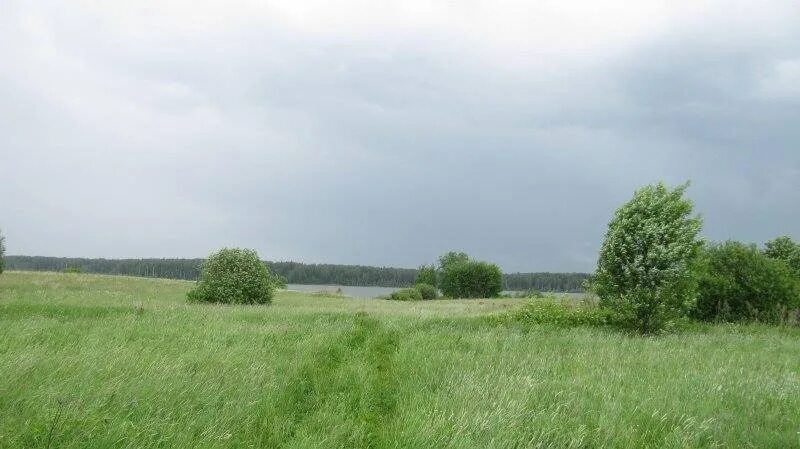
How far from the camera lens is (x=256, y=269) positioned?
3906 cm

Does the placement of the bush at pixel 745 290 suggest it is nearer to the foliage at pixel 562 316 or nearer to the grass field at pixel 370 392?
the foliage at pixel 562 316

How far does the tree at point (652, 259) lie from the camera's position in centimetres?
2033

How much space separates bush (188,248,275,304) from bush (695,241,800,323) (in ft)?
89.5

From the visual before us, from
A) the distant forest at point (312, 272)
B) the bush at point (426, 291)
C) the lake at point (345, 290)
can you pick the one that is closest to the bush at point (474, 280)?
the bush at point (426, 291)

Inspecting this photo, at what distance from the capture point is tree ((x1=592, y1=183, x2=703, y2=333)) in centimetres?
2033

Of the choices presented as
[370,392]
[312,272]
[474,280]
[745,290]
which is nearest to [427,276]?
[474,280]

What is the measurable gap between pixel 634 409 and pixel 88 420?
7238 millimetres

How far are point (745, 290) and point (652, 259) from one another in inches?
398

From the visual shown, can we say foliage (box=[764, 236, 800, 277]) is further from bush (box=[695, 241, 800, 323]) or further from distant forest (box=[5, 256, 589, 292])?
distant forest (box=[5, 256, 589, 292])

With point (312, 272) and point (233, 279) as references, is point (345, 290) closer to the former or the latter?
point (233, 279)

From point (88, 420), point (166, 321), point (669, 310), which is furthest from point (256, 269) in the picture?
point (88, 420)

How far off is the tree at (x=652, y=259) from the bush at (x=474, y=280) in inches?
3275

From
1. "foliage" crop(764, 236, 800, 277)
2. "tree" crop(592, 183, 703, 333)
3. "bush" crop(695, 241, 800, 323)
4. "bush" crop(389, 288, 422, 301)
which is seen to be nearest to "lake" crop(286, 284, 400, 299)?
"bush" crop(389, 288, 422, 301)

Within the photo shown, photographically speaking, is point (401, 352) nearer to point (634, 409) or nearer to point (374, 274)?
point (634, 409)
